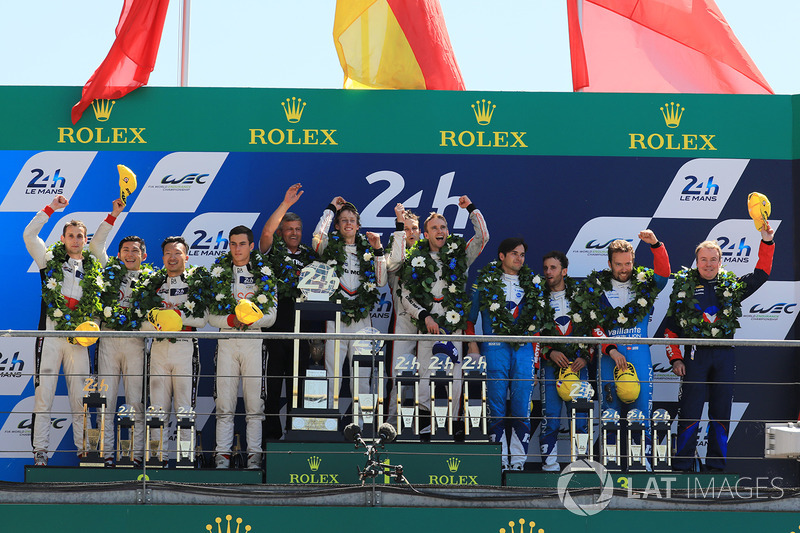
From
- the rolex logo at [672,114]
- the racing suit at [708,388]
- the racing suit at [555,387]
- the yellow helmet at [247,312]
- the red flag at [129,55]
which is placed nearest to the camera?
the yellow helmet at [247,312]

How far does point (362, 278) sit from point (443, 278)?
66 centimetres

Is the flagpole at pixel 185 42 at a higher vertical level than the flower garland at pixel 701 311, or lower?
higher

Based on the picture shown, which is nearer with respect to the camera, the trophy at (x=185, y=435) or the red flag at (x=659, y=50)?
the trophy at (x=185, y=435)

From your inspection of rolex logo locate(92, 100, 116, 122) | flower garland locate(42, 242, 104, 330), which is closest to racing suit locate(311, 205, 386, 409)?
flower garland locate(42, 242, 104, 330)

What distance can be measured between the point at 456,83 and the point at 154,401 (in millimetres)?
4651

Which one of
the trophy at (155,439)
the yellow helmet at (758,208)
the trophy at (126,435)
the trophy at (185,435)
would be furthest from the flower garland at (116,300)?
the yellow helmet at (758,208)

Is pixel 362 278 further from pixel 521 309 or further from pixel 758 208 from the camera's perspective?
pixel 758 208

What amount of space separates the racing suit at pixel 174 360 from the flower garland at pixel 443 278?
170 cm

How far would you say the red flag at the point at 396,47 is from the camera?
1040 centimetres

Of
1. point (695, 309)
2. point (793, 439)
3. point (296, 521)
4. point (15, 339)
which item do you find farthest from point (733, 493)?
point (15, 339)

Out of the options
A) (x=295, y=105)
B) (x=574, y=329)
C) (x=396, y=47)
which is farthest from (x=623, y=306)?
(x=396, y=47)

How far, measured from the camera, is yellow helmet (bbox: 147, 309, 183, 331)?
7820 mm

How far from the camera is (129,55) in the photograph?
374 inches

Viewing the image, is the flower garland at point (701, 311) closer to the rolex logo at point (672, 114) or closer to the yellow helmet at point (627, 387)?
the yellow helmet at point (627, 387)
